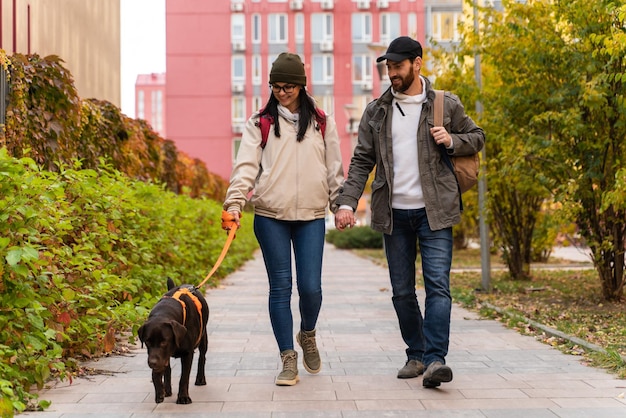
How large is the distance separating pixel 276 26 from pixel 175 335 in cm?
5283

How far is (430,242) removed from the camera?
5.71 meters

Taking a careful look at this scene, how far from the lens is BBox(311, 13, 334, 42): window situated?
5647 centimetres

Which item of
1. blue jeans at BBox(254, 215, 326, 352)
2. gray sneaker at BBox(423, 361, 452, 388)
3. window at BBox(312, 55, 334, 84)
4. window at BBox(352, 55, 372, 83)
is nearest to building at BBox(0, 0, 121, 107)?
blue jeans at BBox(254, 215, 326, 352)

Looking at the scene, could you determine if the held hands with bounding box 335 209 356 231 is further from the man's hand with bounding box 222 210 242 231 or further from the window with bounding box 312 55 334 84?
the window with bounding box 312 55 334 84

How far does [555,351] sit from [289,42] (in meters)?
50.6

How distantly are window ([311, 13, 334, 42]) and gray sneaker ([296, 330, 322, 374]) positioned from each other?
51486 mm

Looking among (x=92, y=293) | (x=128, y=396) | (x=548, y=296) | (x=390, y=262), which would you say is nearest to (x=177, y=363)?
(x=92, y=293)

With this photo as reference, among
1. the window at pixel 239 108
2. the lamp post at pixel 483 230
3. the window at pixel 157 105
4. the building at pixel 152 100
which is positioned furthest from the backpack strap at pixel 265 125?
the window at pixel 157 105

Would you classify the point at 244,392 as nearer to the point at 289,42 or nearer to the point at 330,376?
the point at 330,376

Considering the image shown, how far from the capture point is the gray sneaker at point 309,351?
6039 millimetres

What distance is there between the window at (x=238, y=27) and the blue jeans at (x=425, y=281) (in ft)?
170

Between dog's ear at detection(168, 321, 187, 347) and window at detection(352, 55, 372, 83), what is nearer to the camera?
dog's ear at detection(168, 321, 187, 347)

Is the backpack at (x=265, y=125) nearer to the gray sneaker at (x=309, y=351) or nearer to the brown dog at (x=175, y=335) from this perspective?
the brown dog at (x=175, y=335)

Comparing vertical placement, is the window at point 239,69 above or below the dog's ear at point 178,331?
above
